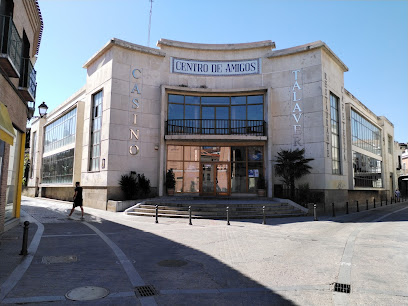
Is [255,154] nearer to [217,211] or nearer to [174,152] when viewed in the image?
[174,152]

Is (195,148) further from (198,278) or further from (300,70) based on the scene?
(198,278)

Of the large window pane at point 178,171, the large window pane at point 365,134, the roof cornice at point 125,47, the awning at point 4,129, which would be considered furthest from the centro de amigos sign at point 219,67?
the awning at point 4,129

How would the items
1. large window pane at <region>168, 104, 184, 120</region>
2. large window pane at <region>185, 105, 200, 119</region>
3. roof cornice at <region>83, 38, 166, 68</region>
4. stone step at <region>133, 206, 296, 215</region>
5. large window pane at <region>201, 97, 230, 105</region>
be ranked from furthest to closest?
large window pane at <region>201, 97, 230, 105</region>
large window pane at <region>185, 105, 200, 119</region>
large window pane at <region>168, 104, 184, 120</region>
roof cornice at <region>83, 38, 166, 68</region>
stone step at <region>133, 206, 296, 215</region>

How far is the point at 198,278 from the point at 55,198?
29210mm

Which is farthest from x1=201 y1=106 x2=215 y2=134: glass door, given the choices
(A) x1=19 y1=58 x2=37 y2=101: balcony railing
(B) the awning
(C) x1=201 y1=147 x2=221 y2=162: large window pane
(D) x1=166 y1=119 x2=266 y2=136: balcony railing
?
(B) the awning

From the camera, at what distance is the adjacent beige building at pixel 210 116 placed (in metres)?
21.3

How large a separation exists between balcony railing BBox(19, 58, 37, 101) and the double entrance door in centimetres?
1256

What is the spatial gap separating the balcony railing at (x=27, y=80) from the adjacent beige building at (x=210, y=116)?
8155mm

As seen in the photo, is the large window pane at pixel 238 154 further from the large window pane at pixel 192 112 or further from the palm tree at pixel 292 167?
the large window pane at pixel 192 112

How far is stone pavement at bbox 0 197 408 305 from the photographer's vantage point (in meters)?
5.04

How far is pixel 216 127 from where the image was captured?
23.0 metres

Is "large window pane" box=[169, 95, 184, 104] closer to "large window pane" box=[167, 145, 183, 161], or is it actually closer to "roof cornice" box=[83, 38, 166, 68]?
"roof cornice" box=[83, 38, 166, 68]

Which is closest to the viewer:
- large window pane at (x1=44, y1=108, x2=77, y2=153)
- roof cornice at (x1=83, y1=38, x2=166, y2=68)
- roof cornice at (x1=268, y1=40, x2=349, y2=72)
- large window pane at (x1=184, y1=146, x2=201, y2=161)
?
roof cornice at (x1=83, y1=38, x2=166, y2=68)

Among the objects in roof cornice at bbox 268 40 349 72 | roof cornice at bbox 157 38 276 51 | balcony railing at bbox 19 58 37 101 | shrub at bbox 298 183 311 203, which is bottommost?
shrub at bbox 298 183 311 203
